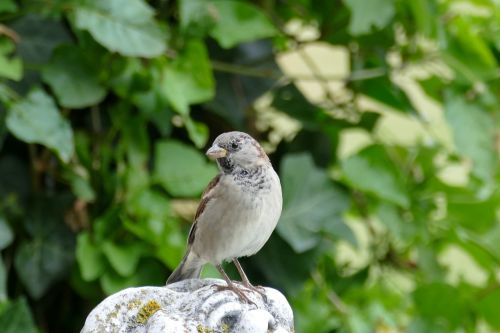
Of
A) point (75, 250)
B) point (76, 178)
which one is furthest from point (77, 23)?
point (75, 250)

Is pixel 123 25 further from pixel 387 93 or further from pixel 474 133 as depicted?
pixel 474 133

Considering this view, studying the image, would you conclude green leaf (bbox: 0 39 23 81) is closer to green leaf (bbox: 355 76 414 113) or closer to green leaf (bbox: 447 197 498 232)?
green leaf (bbox: 355 76 414 113)

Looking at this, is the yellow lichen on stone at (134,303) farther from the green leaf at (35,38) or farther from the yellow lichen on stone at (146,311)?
the green leaf at (35,38)

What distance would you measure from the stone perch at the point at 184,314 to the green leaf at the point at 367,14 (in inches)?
50.2

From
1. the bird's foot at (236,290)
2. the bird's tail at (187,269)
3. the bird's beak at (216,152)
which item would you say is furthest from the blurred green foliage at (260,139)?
the bird's foot at (236,290)

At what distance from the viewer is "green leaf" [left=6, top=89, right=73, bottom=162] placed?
2439 mm

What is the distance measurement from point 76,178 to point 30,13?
1.71 feet

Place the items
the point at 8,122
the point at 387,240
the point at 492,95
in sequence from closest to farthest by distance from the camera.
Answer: the point at 8,122, the point at 492,95, the point at 387,240

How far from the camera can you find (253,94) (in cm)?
324

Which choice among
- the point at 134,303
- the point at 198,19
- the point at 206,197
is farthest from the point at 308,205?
the point at 134,303

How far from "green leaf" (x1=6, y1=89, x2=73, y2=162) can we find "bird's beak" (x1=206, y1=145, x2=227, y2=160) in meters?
0.80

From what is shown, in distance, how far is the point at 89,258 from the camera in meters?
2.72

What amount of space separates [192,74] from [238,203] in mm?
1017

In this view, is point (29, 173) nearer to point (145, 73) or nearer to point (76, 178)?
point (76, 178)
